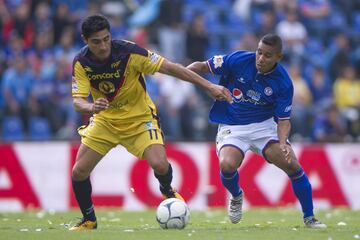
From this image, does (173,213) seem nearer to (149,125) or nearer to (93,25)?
(149,125)

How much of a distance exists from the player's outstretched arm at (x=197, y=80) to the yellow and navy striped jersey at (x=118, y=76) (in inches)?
5.3

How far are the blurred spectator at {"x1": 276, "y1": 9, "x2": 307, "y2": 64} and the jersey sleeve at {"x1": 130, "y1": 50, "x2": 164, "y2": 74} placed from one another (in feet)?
40.9

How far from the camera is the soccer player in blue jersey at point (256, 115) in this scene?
1191cm

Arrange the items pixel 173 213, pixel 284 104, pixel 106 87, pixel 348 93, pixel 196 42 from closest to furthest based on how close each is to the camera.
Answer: pixel 173 213 < pixel 106 87 < pixel 284 104 < pixel 196 42 < pixel 348 93

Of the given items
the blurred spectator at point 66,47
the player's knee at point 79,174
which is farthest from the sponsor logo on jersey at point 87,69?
the blurred spectator at point 66,47

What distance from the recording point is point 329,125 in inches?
840

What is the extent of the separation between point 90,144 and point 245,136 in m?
2.11

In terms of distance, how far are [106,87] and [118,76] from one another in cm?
22

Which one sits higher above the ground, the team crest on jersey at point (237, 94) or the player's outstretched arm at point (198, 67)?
the player's outstretched arm at point (198, 67)

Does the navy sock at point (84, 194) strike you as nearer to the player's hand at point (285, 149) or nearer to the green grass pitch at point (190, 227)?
the green grass pitch at point (190, 227)

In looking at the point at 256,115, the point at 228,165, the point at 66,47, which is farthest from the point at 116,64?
the point at 66,47

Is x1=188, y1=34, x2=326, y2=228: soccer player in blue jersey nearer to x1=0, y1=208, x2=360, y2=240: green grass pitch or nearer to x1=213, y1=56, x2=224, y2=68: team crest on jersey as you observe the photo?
x1=213, y1=56, x2=224, y2=68: team crest on jersey

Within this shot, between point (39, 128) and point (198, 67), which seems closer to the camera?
point (198, 67)

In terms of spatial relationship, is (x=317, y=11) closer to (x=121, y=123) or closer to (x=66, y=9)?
(x=66, y=9)
